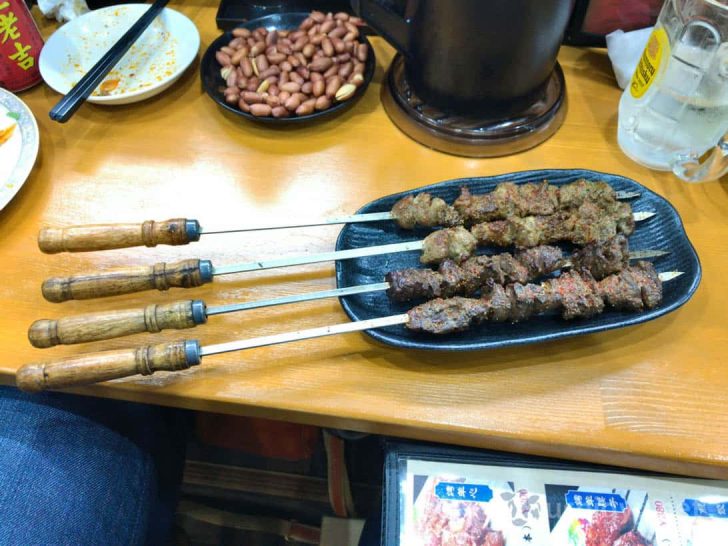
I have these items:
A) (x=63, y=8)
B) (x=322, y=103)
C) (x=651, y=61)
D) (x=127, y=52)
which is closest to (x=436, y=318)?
(x=322, y=103)

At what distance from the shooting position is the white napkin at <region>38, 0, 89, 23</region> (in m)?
1.64

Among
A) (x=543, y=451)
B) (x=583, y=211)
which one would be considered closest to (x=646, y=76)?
(x=583, y=211)

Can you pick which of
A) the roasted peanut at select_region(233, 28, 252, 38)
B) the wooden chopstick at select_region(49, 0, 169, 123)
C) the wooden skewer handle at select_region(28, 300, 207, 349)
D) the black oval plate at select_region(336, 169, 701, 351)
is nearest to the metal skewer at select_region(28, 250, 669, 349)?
the wooden skewer handle at select_region(28, 300, 207, 349)

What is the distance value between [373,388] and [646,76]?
969 millimetres

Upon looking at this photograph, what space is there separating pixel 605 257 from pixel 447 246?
32 centimetres

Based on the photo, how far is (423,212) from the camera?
114 cm

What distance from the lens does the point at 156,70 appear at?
5.03ft

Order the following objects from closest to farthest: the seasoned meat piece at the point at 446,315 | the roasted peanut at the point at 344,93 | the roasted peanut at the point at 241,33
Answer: the seasoned meat piece at the point at 446,315 < the roasted peanut at the point at 344,93 < the roasted peanut at the point at 241,33

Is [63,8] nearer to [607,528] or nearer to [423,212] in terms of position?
[423,212]

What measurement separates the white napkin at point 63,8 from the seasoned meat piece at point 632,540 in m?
2.01

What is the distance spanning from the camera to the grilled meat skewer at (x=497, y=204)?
1.14m

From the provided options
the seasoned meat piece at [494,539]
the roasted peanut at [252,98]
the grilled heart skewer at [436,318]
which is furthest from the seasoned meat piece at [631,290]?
the roasted peanut at [252,98]

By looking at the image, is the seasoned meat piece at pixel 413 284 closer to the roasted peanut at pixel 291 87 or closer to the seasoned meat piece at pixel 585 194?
the seasoned meat piece at pixel 585 194

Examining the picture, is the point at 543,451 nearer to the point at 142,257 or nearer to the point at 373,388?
the point at 373,388
